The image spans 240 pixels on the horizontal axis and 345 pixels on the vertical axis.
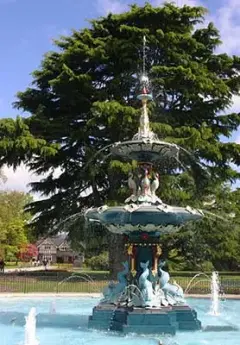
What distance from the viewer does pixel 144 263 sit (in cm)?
1503

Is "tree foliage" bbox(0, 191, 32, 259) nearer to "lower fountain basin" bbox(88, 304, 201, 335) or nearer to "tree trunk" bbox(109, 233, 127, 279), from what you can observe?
"tree trunk" bbox(109, 233, 127, 279)

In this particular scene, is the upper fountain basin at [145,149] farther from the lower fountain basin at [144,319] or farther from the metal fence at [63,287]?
the metal fence at [63,287]

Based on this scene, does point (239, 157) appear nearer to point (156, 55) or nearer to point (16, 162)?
point (156, 55)

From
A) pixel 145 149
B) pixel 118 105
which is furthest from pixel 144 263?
pixel 118 105

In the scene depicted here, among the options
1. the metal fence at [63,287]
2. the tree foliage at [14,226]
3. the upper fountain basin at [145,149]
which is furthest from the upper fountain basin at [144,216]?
the tree foliage at [14,226]

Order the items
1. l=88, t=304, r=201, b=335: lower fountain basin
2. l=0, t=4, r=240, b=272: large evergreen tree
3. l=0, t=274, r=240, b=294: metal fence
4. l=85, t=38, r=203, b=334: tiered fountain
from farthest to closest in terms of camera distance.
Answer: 1. l=0, t=4, r=240, b=272: large evergreen tree
2. l=0, t=274, r=240, b=294: metal fence
3. l=85, t=38, r=203, b=334: tiered fountain
4. l=88, t=304, r=201, b=335: lower fountain basin

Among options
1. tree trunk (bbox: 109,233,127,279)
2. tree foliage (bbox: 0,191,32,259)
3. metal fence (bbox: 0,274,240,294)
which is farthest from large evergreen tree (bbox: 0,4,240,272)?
tree foliage (bbox: 0,191,32,259)

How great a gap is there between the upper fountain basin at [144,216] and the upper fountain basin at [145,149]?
172 cm

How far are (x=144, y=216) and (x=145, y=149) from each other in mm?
2000

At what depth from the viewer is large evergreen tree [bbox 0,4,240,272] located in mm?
31812

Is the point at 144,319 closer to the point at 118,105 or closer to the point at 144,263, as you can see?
the point at 144,263

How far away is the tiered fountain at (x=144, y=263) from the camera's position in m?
14.3

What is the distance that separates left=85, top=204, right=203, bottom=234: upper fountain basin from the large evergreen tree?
15474mm

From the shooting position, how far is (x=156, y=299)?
1477 cm
